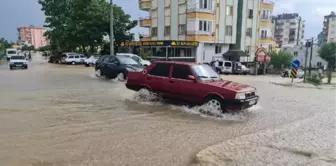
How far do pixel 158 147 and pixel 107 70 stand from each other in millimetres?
13171

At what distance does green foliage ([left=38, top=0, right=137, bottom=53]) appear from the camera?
137 ft

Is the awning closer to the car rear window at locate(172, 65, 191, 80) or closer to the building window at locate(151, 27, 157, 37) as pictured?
the building window at locate(151, 27, 157, 37)

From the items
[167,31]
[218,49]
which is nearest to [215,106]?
[218,49]

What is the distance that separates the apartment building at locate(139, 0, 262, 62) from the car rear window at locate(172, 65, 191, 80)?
24812 mm

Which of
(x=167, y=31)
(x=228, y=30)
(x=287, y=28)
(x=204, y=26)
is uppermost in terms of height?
(x=287, y=28)

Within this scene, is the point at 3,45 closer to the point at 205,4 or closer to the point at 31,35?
the point at 205,4

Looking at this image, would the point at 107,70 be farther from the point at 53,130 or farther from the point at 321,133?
the point at 321,133

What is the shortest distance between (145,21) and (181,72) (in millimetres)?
37380

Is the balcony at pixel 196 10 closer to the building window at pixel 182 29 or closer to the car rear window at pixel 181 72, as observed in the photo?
the building window at pixel 182 29

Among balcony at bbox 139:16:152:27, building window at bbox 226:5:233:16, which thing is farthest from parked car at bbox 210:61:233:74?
balcony at bbox 139:16:152:27

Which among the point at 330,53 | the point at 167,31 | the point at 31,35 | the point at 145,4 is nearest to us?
the point at 167,31

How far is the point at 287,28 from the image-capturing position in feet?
361

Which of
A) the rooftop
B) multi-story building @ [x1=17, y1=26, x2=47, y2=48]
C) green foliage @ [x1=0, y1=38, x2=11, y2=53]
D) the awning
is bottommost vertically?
the awning

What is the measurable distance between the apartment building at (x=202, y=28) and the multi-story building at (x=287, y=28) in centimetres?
7083
